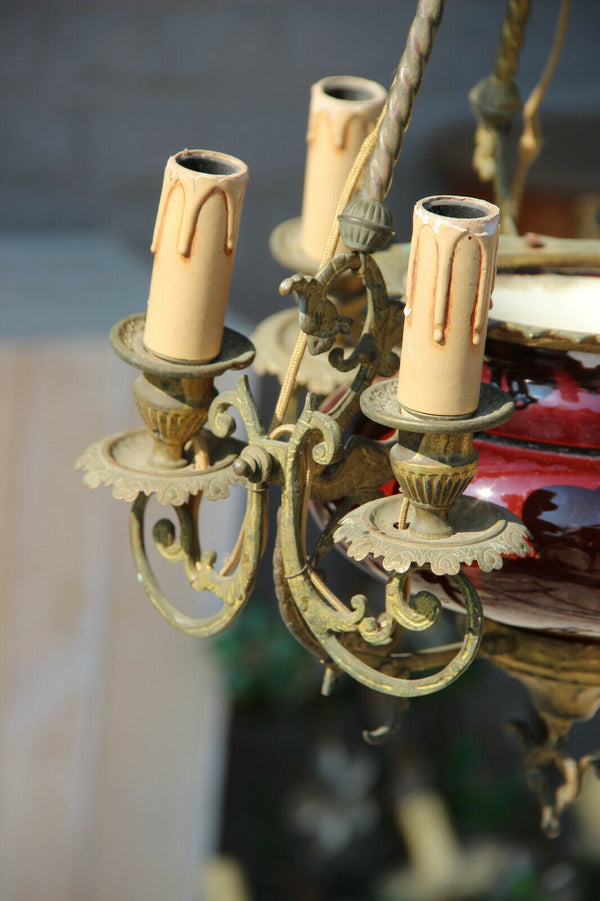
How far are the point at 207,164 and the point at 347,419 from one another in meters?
0.19

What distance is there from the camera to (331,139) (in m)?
1.06

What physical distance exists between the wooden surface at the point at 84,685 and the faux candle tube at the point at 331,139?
57.2 inches

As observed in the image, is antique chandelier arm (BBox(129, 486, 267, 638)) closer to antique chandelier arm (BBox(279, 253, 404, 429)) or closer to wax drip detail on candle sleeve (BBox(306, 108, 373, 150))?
antique chandelier arm (BBox(279, 253, 404, 429))

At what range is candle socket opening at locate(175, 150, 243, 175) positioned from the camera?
2.71ft

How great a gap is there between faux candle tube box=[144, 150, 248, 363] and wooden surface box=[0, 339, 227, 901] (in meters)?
1.71

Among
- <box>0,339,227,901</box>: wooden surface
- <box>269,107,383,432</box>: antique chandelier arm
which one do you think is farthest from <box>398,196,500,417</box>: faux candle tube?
<box>0,339,227,901</box>: wooden surface

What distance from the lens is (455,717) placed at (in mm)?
3451

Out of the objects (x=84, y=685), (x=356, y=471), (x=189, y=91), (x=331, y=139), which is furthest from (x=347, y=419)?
(x=189, y=91)

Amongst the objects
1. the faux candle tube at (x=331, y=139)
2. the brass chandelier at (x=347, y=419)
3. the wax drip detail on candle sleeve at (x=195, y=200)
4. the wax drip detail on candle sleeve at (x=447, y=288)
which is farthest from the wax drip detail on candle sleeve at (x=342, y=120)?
the wax drip detail on candle sleeve at (x=447, y=288)

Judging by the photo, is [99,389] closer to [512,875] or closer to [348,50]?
[348,50]

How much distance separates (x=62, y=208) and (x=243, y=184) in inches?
84.4

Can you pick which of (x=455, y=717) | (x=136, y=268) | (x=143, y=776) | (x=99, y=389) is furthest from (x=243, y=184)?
(x=455, y=717)

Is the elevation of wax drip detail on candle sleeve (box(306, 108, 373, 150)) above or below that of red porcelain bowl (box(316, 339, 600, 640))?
above

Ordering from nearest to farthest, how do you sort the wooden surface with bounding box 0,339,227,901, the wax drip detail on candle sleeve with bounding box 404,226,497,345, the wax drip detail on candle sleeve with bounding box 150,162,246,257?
the wax drip detail on candle sleeve with bounding box 404,226,497,345
the wax drip detail on candle sleeve with bounding box 150,162,246,257
the wooden surface with bounding box 0,339,227,901
